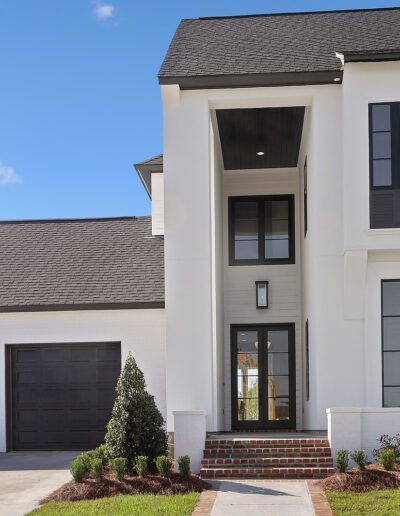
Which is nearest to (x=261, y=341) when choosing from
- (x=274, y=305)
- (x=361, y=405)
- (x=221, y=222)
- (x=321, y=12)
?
(x=274, y=305)

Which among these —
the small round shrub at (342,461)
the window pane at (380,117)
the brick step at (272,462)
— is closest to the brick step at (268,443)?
the brick step at (272,462)

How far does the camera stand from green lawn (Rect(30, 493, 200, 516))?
9447 millimetres

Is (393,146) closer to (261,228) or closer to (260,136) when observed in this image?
(260,136)

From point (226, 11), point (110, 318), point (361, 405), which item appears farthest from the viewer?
point (226, 11)

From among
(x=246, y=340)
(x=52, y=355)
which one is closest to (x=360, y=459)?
Result: (x=246, y=340)

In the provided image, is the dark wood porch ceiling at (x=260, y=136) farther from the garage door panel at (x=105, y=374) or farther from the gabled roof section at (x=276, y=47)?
the garage door panel at (x=105, y=374)

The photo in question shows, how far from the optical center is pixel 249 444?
12562 mm

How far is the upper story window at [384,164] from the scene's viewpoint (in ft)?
43.4

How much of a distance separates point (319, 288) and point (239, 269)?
13.1 ft

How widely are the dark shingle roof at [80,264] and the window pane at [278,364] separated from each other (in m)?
2.85

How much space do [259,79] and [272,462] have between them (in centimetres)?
682

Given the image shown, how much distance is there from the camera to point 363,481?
10734 mm

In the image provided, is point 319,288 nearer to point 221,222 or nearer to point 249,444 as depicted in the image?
point 249,444

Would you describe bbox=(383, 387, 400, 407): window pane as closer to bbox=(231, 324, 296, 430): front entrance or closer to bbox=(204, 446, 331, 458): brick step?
bbox=(204, 446, 331, 458): brick step
